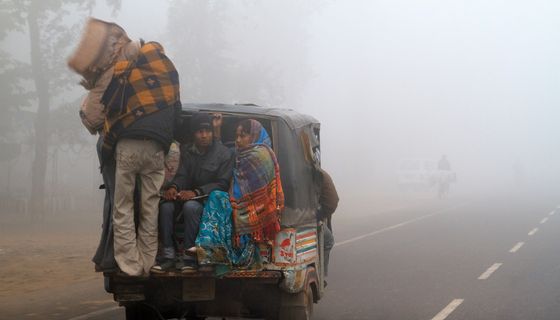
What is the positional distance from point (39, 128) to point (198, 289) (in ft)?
65.2

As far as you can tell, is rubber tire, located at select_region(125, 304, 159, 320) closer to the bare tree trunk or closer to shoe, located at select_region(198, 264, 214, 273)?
shoe, located at select_region(198, 264, 214, 273)

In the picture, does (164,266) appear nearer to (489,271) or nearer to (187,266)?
(187,266)

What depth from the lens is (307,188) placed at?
682cm

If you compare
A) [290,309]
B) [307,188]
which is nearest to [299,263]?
[290,309]

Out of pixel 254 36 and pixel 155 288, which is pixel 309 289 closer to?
pixel 155 288

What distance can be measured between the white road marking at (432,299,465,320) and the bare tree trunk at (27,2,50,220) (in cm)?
1674

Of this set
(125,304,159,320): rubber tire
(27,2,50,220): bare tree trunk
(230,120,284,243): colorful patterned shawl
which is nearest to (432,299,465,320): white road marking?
(230,120,284,243): colorful patterned shawl

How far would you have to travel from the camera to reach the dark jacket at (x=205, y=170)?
20.5 feet

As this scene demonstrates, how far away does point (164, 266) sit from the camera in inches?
237

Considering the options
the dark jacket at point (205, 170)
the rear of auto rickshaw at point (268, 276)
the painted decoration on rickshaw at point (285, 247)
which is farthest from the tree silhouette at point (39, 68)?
the painted decoration on rickshaw at point (285, 247)

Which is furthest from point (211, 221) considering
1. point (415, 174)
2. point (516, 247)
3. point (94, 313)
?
point (415, 174)

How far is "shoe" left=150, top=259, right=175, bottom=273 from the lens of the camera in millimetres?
6004

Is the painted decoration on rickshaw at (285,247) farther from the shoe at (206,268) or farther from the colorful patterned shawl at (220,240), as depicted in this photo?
the shoe at (206,268)

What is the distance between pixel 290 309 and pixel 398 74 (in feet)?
385
